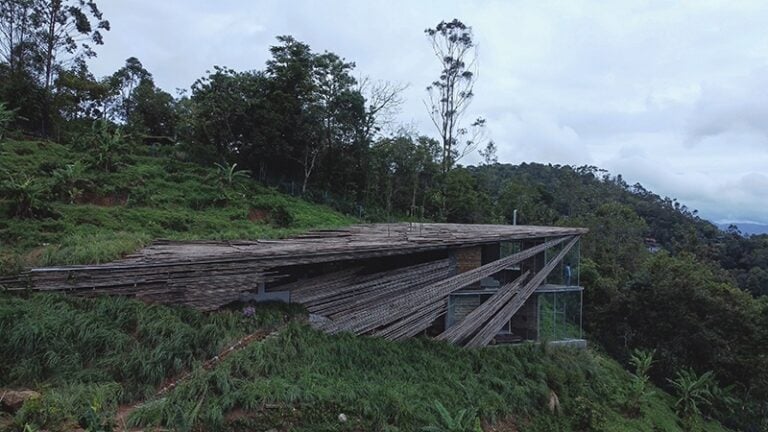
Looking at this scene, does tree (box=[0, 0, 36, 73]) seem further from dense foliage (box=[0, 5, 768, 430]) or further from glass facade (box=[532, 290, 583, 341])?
glass facade (box=[532, 290, 583, 341])

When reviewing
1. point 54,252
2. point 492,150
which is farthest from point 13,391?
point 492,150

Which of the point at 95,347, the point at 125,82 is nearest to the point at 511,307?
the point at 95,347

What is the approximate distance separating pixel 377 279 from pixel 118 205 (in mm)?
9389

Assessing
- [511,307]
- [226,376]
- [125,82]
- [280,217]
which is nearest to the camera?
[226,376]

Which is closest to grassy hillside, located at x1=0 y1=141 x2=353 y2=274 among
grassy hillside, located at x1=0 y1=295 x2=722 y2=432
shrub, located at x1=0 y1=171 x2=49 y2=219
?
shrub, located at x1=0 y1=171 x2=49 y2=219

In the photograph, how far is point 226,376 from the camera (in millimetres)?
5953

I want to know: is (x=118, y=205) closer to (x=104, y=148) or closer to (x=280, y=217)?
(x=104, y=148)

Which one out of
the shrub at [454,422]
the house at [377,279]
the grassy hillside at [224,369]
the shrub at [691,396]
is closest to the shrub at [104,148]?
the grassy hillside at [224,369]

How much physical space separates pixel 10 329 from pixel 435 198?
1943cm

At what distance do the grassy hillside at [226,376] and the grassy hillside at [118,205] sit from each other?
5.30 ft

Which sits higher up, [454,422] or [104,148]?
[104,148]

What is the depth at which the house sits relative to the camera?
279 inches

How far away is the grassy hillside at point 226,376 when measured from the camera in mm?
5301

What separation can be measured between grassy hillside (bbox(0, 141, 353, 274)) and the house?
2.67 feet
